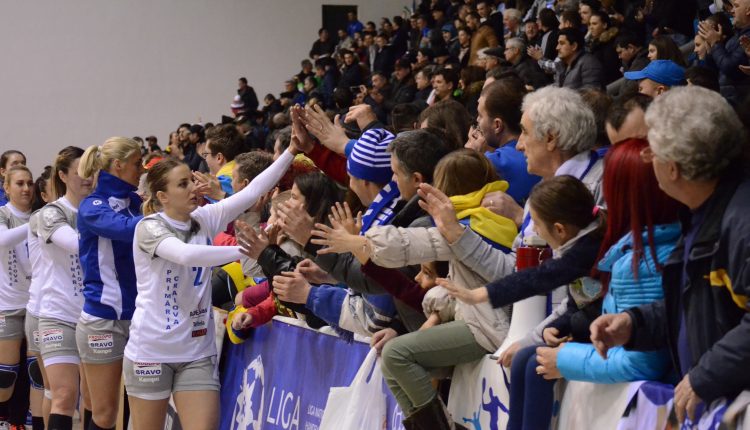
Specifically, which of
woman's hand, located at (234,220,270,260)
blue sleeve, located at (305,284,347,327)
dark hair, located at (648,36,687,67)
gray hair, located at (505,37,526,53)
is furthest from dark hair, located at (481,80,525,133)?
gray hair, located at (505,37,526,53)

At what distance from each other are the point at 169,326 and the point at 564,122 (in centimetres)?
233

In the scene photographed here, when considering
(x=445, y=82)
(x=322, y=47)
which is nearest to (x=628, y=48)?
(x=445, y=82)

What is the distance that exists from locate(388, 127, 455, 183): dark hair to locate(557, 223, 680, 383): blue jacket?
4.30 feet

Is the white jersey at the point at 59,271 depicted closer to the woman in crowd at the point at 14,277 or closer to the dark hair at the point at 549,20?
the woman in crowd at the point at 14,277

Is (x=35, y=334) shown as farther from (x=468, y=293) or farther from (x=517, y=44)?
(x=517, y=44)

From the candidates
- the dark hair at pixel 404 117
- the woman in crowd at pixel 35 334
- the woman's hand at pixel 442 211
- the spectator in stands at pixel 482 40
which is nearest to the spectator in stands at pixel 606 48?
the dark hair at pixel 404 117

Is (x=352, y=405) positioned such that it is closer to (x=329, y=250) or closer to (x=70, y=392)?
(x=329, y=250)

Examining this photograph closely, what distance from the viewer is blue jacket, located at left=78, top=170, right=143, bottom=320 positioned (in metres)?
Answer: 5.67

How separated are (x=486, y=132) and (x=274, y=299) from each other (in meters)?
1.57

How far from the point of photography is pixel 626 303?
3.09 meters

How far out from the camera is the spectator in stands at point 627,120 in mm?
3840

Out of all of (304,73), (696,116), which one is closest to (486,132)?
(696,116)

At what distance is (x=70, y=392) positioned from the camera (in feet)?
20.5

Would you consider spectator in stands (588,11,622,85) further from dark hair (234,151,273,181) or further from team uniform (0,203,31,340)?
team uniform (0,203,31,340)
